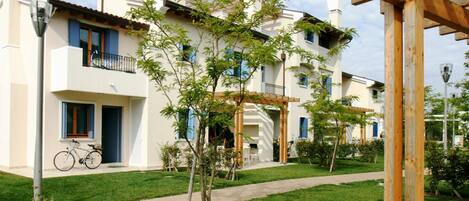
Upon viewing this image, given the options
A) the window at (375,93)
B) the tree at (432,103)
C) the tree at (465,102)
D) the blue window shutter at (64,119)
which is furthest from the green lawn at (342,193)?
the window at (375,93)

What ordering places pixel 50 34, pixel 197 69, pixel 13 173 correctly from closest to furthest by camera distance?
1. pixel 197 69
2. pixel 13 173
3. pixel 50 34

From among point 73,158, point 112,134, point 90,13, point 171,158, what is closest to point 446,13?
point 171,158

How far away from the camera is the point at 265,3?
706cm

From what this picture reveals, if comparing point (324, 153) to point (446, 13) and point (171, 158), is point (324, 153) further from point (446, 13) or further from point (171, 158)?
point (446, 13)

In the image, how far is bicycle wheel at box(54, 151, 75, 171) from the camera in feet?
48.4

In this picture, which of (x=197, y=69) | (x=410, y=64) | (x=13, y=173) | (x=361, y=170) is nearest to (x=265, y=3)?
(x=197, y=69)

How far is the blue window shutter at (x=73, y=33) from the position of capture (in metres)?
15.2

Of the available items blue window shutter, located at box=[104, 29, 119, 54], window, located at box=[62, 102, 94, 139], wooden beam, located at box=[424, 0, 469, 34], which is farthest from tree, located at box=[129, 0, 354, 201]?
blue window shutter, located at box=[104, 29, 119, 54]

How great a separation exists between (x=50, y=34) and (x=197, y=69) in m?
9.08

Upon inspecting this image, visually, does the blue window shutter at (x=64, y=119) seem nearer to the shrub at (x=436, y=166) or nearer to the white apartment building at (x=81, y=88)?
the white apartment building at (x=81, y=88)

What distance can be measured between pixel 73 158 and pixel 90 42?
4289mm

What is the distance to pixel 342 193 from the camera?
1108 centimetres

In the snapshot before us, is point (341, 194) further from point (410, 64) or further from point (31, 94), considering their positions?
point (31, 94)

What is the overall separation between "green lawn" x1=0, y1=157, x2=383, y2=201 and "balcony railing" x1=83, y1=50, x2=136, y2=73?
4.33 m
